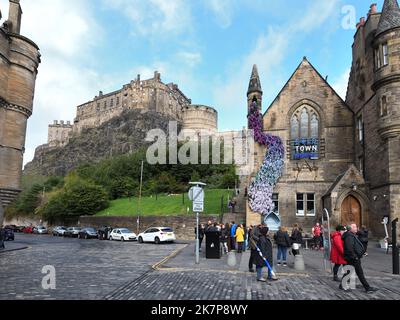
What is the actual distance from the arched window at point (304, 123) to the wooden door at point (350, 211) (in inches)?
242

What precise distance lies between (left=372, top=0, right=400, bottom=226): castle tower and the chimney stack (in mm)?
24267

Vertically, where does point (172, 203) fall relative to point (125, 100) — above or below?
below

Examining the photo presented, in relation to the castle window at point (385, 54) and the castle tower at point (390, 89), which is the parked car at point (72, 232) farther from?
the castle window at point (385, 54)

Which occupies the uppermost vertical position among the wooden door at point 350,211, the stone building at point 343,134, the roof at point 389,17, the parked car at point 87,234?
the roof at point 389,17

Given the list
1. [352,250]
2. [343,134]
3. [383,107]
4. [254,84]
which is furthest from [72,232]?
[352,250]

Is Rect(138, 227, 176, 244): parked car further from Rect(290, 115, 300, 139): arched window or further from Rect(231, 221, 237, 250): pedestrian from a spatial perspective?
Rect(290, 115, 300, 139): arched window

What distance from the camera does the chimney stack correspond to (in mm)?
25562

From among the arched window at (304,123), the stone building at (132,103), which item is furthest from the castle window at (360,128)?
the stone building at (132,103)

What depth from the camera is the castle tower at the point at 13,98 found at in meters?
24.0

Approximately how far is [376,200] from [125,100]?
365 ft

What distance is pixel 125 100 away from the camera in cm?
12788

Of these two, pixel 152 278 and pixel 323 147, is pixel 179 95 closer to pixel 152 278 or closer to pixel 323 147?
pixel 323 147
